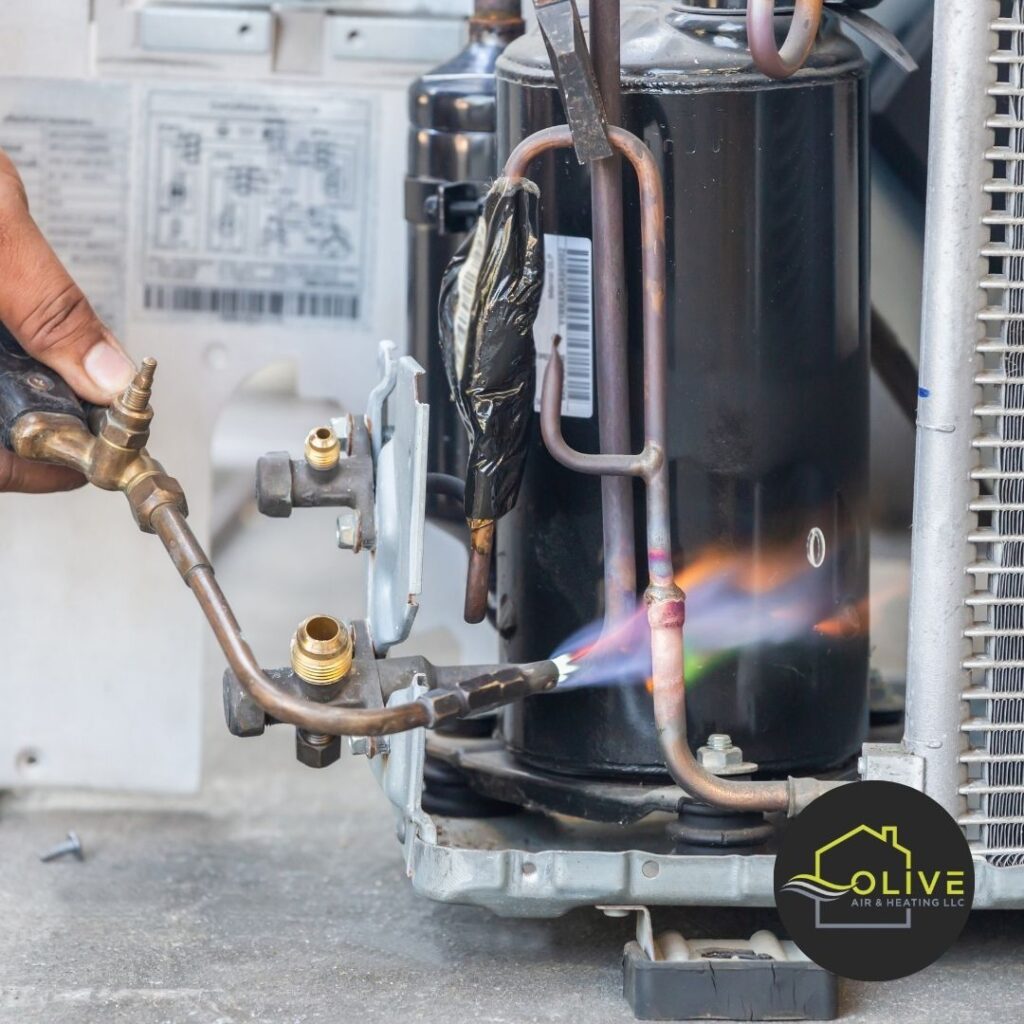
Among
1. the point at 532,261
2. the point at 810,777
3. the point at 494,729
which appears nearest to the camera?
the point at 532,261

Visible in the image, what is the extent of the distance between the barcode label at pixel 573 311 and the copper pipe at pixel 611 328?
17 mm

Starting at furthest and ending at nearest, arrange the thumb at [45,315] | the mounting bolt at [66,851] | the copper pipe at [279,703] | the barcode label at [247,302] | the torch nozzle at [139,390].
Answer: the barcode label at [247,302], the mounting bolt at [66,851], the thumb at [45,315], the torch nozzle at [139,390], the copper pipe at [279,703]

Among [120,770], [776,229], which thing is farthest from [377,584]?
[120,770]

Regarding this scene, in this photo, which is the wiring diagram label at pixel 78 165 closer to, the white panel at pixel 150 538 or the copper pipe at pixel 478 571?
the white panel at pixel 150 538

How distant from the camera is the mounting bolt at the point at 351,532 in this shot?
2.91 feet

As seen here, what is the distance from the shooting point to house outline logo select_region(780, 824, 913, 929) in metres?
0.81

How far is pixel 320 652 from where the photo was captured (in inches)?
30.9

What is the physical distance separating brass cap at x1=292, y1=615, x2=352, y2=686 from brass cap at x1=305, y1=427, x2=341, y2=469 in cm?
12

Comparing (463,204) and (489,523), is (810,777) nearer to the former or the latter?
(489,523)

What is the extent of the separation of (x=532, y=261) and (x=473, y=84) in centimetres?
30

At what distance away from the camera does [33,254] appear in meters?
0.98

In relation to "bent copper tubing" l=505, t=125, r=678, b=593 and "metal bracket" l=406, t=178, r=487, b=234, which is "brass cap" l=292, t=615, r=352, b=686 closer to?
"bent copper tubing" l=505, t=125, r=678, b=593

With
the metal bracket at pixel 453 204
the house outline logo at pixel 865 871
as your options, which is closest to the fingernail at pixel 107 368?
the metal bracket at pixel 453 204

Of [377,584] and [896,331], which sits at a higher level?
[896,331]
